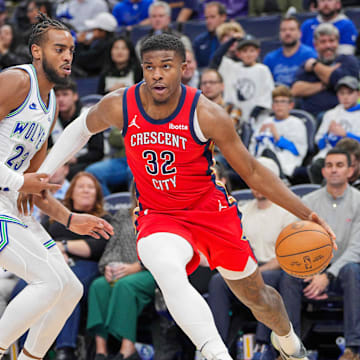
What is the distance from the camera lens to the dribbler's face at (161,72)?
4285mm

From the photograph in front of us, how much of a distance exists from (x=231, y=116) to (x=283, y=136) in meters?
0.68

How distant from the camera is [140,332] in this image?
676cm

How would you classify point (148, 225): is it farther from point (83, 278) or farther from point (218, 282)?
point (83, 278)

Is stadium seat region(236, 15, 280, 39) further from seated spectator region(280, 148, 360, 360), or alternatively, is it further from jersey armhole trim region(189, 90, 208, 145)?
jersey armhole trim region(189, 90, 208, 145)

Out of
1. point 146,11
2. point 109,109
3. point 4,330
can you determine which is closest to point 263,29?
point 146,11

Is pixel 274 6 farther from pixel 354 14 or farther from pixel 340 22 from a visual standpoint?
pixel 340 22

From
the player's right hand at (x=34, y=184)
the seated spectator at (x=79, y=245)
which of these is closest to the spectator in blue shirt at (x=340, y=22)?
the seated spectator at (x=79, y=245)

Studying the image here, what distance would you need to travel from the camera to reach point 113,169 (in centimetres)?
819

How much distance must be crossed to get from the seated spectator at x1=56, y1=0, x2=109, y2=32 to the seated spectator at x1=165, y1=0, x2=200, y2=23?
1087mm

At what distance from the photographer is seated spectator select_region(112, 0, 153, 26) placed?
38.3 ft

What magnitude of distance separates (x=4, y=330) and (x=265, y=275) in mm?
2422

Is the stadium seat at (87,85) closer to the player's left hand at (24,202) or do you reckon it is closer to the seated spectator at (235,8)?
the seated spectator at (235,8)

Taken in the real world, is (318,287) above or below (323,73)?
below

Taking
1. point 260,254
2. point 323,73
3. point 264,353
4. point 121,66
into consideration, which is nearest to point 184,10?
point 121,66
